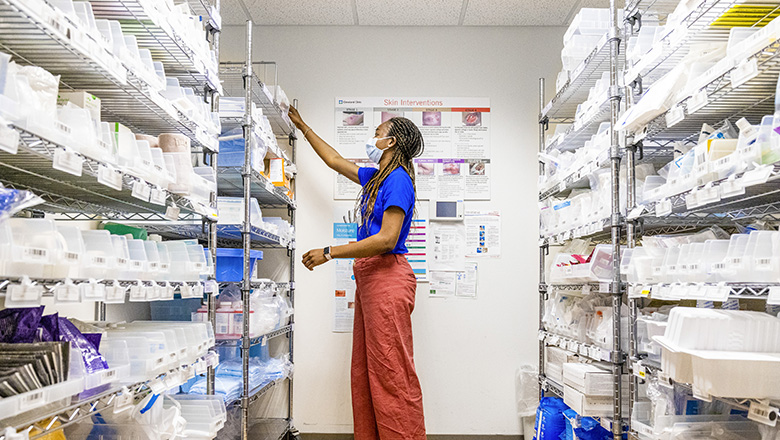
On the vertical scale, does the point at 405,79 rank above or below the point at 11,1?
above

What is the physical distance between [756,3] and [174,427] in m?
2.51

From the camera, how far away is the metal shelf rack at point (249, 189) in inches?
132

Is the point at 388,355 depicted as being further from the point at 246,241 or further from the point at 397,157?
the point at 397,157

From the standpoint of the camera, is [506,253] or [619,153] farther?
[506,253]

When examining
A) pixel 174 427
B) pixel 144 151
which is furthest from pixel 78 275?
pixel 174 427

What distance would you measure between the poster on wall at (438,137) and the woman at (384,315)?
120cm

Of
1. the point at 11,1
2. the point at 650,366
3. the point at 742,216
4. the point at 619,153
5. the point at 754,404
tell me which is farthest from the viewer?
the point at 619,153

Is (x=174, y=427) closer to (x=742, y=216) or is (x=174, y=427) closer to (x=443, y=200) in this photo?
Answer: (x=742, y=216)

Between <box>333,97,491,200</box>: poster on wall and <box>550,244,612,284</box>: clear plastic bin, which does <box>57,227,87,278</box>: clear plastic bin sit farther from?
<box>333,97,491,200</box>: poster on wall

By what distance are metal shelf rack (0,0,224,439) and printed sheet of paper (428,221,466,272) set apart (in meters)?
2.18

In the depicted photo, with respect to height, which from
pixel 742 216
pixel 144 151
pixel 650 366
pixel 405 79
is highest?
pixel 405 79

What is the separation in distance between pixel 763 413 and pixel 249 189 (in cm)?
248

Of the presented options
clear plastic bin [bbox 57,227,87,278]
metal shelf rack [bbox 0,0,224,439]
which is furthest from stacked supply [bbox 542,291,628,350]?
clear plastic bin [bbox 57,227,87,278]

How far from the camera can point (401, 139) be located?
145 inches
